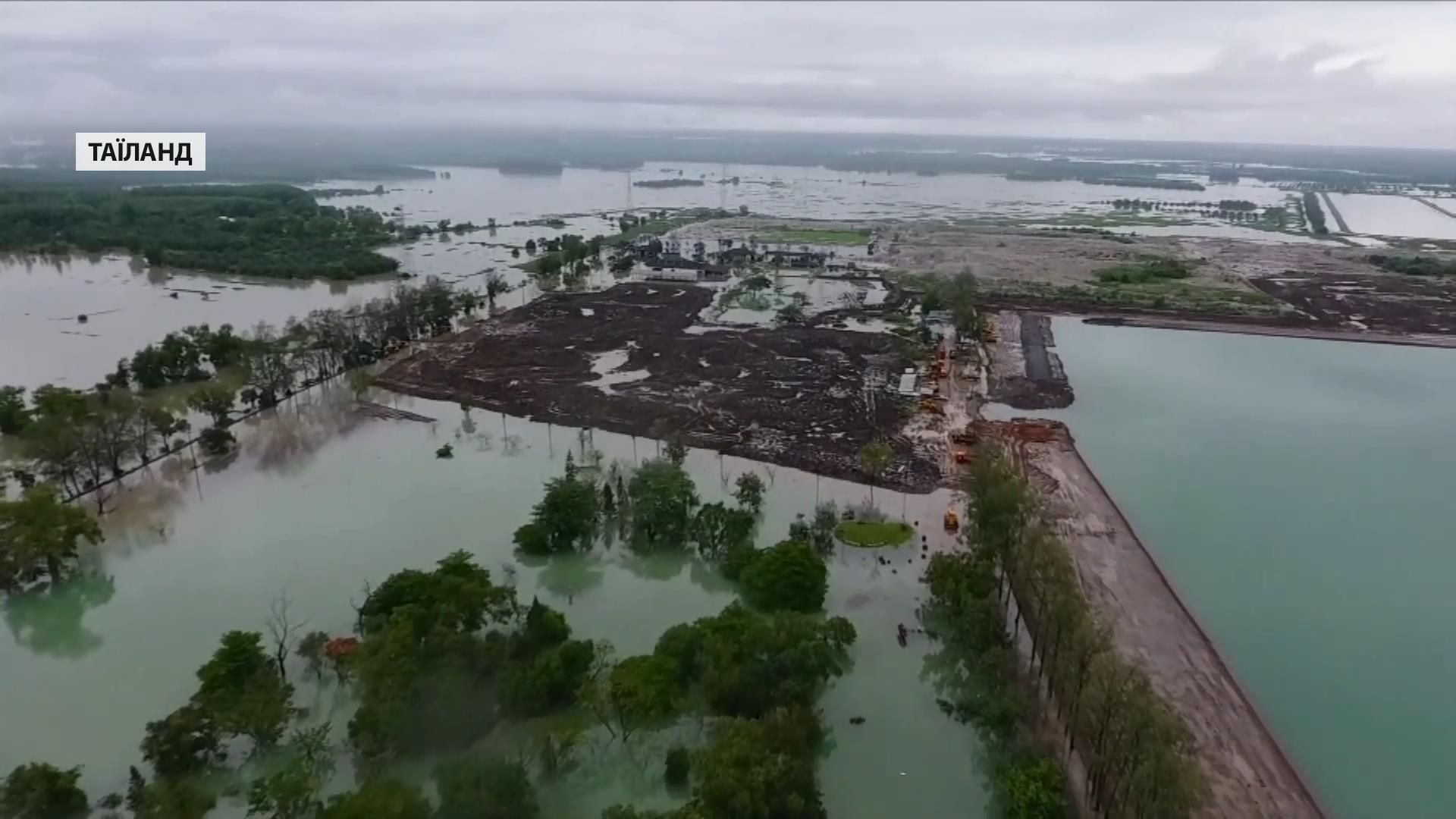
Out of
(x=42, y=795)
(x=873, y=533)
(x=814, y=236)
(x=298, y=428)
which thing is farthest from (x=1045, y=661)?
(x=814, y=236)

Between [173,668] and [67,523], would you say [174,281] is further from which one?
[173,668]

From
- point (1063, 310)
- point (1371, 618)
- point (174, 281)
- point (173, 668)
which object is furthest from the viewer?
point (174, 281)

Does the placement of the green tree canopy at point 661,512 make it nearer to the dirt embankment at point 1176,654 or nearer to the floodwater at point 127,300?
the dirt embankment at point 1176,654

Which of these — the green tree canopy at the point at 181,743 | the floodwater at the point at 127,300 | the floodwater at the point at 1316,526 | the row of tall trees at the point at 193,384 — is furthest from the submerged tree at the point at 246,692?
the floodwater at the point at 127,300

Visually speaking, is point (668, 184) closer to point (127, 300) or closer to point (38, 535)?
point (127, 300)

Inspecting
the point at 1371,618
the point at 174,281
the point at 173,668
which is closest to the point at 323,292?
the point at 174,281

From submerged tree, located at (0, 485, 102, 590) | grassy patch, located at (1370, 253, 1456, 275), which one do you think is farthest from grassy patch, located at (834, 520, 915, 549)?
grassy patch, located at (1370, 253, 1456, 275)

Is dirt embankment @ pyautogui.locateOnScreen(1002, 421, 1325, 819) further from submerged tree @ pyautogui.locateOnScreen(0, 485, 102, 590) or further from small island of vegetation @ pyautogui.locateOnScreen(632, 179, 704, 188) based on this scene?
small island of vegetation @ pyautogui.locateOnScreen(632, 179, 704, 188)
